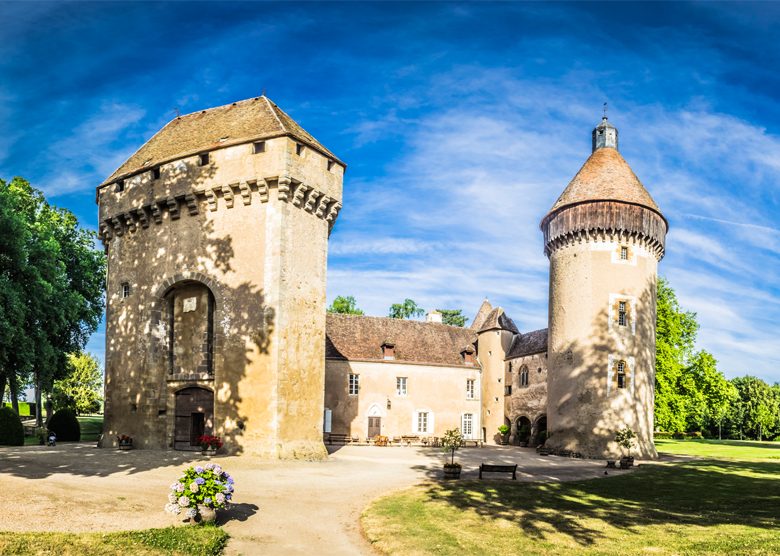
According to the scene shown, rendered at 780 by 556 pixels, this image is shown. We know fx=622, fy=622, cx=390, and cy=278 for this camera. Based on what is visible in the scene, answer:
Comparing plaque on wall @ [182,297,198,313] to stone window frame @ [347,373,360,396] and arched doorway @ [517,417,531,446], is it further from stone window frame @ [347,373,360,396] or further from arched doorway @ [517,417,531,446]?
arched doorway @ [517,417,531,446]

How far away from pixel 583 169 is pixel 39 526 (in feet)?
Answer: 114

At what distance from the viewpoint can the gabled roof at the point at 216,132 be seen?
26.8 meters

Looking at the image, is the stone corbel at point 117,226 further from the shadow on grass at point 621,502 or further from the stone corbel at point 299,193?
the shadow on grass at point 621,502

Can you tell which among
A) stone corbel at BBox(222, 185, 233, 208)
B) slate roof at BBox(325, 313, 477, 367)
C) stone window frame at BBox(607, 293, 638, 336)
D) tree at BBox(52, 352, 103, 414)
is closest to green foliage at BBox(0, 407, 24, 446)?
stone corbel at BBox(222, 185, 233, 208)

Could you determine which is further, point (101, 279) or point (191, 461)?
point (101, 279)

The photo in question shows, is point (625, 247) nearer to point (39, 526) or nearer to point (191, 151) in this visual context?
point (191, 151)

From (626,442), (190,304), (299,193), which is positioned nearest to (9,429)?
(190,304)

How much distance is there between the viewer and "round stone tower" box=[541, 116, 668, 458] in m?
34.8

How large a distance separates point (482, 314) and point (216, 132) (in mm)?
28338

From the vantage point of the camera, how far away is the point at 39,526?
11.4 m

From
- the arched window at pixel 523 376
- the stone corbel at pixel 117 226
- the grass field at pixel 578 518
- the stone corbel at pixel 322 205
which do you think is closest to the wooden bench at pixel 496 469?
the grass field at pixel 578 518

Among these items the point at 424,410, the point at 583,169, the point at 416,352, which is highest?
the point at 583,169

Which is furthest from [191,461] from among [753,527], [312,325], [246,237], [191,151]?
[753,527]

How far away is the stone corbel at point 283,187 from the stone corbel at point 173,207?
208 inches
